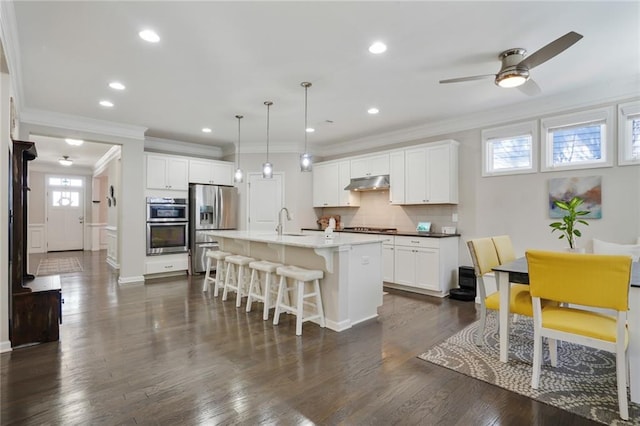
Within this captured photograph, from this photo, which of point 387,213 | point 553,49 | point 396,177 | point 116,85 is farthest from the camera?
point 387,213

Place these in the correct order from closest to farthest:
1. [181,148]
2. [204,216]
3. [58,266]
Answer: [204,216] → [181,148] → [58,266]

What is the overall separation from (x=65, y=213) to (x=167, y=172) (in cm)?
672

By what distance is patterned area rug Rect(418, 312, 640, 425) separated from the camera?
207 cm

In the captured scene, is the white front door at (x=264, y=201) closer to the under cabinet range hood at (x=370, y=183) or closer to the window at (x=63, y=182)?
the under cabinet range hood at (x=370, y=183)

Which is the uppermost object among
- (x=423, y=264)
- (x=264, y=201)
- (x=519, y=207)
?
(x=264, y=201)

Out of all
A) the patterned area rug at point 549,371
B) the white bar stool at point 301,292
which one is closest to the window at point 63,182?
the white bar stool at point 301,292

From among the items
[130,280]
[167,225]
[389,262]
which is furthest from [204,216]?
[389,262]

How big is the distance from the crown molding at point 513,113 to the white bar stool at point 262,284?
3.32m

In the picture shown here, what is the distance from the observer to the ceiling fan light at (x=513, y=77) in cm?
278

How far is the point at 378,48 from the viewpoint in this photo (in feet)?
9.59

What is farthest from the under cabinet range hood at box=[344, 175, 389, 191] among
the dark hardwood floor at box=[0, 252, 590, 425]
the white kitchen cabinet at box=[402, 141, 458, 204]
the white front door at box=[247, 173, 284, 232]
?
the dark hardwood floor at box=[0, 252, 590, 425]

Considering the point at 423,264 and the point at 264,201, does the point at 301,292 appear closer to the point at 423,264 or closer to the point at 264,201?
the point at 423,264

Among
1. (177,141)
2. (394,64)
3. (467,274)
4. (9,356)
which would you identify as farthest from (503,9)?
(177,141)

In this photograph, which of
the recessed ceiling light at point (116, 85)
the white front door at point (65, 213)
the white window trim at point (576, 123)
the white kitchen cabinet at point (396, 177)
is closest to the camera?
the recessed ceiling light at point (116, 85)
